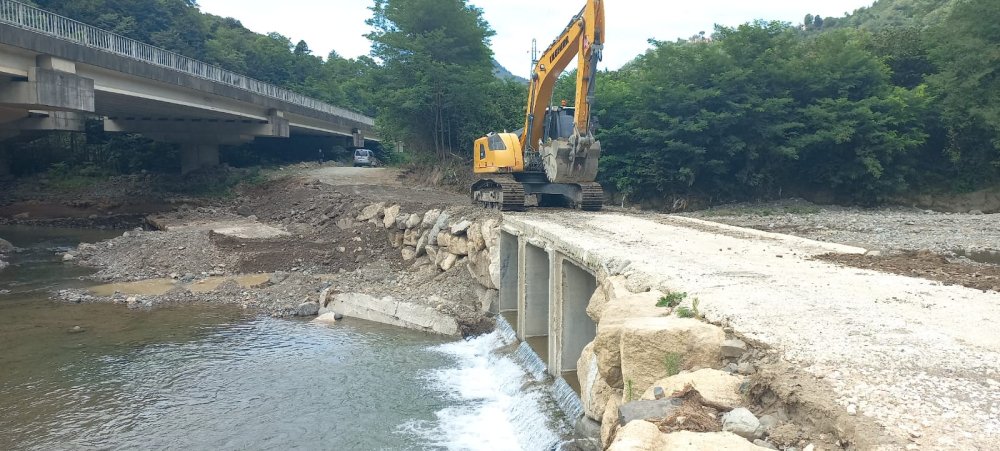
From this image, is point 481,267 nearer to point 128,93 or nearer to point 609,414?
point 609,414

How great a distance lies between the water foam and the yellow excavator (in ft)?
21.1

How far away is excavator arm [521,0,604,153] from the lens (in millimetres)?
16312

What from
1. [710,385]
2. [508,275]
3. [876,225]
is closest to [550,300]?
[508,275]

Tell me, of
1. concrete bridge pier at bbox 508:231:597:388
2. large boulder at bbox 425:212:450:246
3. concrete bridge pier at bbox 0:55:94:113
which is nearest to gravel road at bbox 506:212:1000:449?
concrete bridge pier at bbox 508:231:597:388

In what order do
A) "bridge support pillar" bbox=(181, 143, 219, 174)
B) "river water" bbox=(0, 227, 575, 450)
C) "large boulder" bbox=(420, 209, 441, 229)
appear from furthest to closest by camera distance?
"bridge support pillar" bbox=(181, 143, 219, 174) < "large boulder" bbox=(420, 209, 441, 229) < "river water" bbox=(0, 227, 575, 450)

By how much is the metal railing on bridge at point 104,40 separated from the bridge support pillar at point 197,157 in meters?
6.72

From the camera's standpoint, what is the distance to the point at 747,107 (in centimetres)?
3019

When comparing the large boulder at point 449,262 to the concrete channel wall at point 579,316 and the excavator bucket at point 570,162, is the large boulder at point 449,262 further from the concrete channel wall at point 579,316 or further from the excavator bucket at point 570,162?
the excavator bucket at point 570,162

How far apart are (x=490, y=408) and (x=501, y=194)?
8.68 meters

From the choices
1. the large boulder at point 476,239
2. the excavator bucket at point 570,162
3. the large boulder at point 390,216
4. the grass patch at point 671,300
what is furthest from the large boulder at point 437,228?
the grass patch at point 671,300

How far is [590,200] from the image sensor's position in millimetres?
18625

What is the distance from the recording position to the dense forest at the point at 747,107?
30.5 m

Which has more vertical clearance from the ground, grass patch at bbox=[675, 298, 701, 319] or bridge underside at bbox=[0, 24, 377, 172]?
bridge underside at bbox=[0, 24, 377, 172]

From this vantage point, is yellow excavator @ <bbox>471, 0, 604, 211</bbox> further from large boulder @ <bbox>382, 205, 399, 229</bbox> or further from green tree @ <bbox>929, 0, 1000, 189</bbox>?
green tree @ <bbox>929, 0, 1000, 189</bbox>
